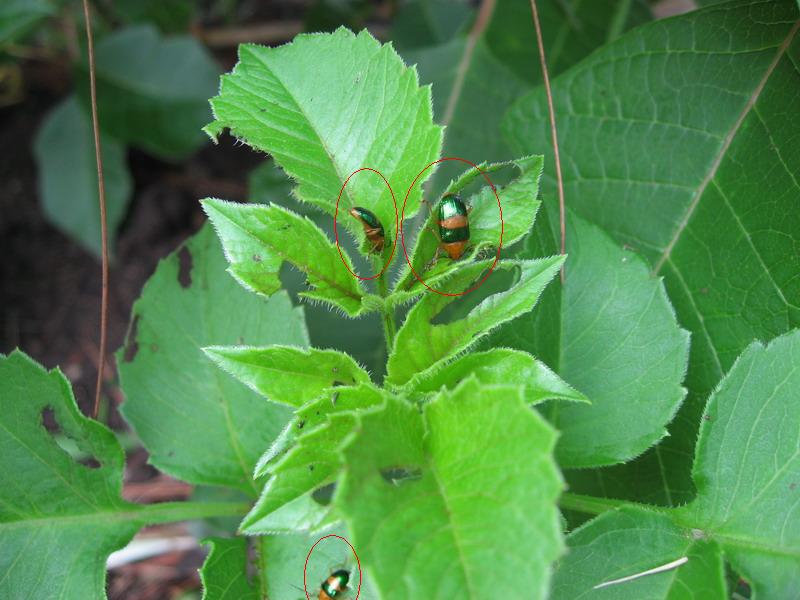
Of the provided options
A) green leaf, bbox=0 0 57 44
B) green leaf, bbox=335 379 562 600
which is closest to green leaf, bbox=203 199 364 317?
green leaf, bbox=335 379 562 600

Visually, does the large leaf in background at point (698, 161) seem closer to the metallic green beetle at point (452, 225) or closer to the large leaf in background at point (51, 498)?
the metallic green beetle at point (452, 225)

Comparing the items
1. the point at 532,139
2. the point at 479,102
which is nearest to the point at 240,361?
the point at 532,139

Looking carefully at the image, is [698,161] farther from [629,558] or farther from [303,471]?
[303,471]

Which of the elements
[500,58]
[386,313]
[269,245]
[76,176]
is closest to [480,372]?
[386,313]

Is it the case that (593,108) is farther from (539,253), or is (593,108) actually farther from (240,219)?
(240,219)

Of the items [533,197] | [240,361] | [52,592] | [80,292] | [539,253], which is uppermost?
[533,197]

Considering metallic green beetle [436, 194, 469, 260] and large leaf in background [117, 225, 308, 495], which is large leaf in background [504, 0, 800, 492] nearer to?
metallic green beetle [436, 194, 469, 260]

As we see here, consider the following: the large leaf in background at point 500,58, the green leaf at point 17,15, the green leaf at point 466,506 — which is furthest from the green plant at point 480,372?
Answer: the green leaf at point 17,15
